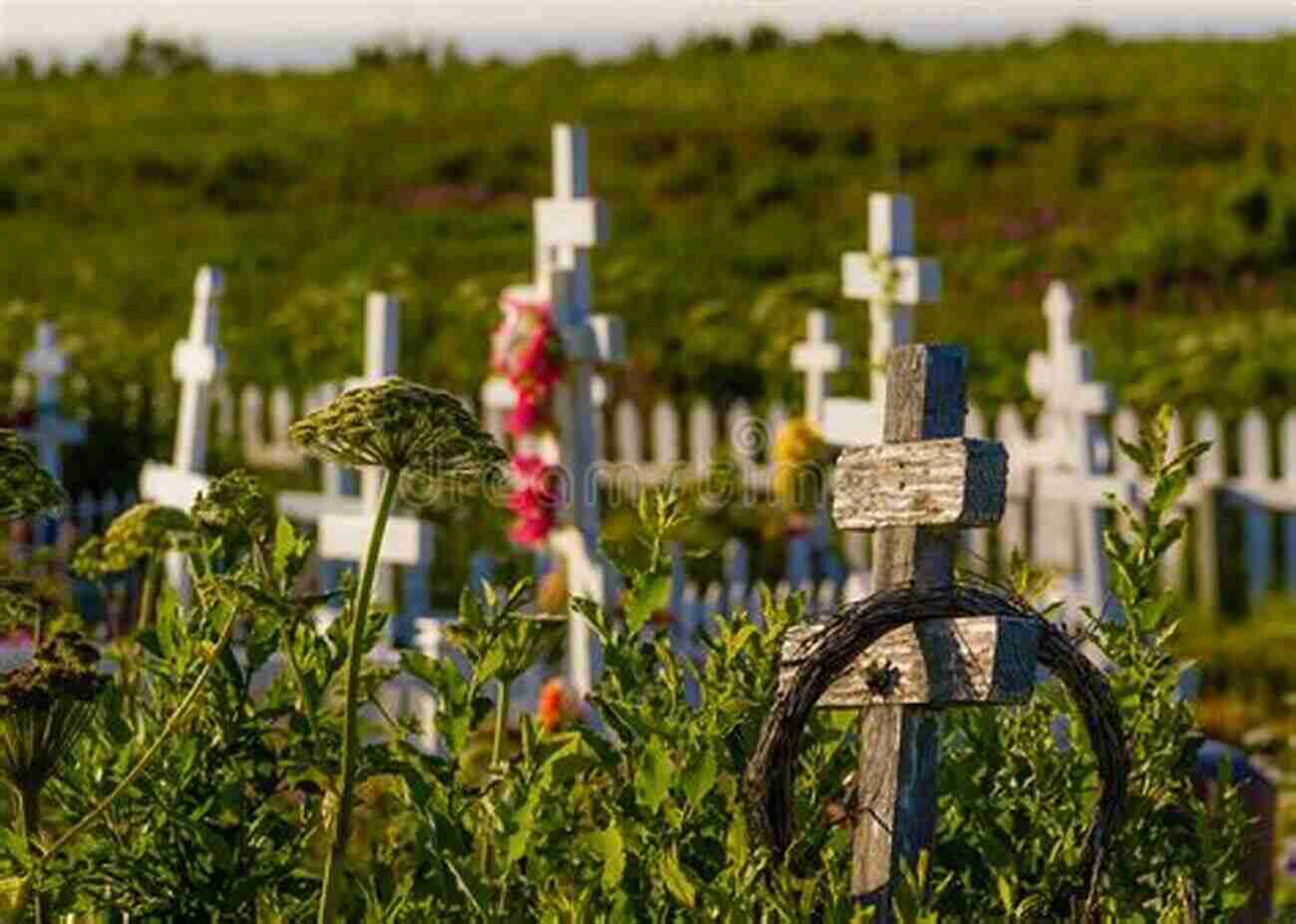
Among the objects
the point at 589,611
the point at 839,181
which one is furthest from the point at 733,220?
the point at 589,611

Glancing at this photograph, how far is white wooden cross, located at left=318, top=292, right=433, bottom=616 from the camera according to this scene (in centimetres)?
845

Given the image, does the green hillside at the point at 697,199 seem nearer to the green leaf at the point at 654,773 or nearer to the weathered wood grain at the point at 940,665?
the weathered wood grain at the point at 940,665

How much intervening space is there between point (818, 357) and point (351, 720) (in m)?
7.63

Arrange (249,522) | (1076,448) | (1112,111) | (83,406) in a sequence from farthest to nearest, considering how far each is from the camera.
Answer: (1112,111)
(83,406)
(1076,448)
(249,522)

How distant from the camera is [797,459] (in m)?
9.74

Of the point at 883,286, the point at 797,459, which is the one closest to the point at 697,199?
the point at 797,459

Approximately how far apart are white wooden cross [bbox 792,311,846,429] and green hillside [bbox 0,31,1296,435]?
0.55m

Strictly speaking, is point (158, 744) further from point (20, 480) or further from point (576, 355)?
point (576, 355)

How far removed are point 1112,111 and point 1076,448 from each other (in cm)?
2266

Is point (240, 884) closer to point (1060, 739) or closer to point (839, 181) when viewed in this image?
point (1060, 739)

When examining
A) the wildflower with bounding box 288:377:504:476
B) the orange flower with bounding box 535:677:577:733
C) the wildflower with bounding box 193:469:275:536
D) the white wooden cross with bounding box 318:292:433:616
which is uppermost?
the white wooden cross with bounding box 318:292:433:616

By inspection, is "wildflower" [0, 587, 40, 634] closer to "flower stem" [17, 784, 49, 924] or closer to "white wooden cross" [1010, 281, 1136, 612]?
"flower stem" [17, 784, 49, 924]

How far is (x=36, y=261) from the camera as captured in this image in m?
25.5

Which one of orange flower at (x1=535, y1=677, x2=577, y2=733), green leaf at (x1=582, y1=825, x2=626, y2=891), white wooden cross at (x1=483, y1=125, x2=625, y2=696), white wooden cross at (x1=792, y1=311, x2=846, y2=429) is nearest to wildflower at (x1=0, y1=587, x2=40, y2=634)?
green leaf at (x1=582, y1=825, x2=626, y2=891)
